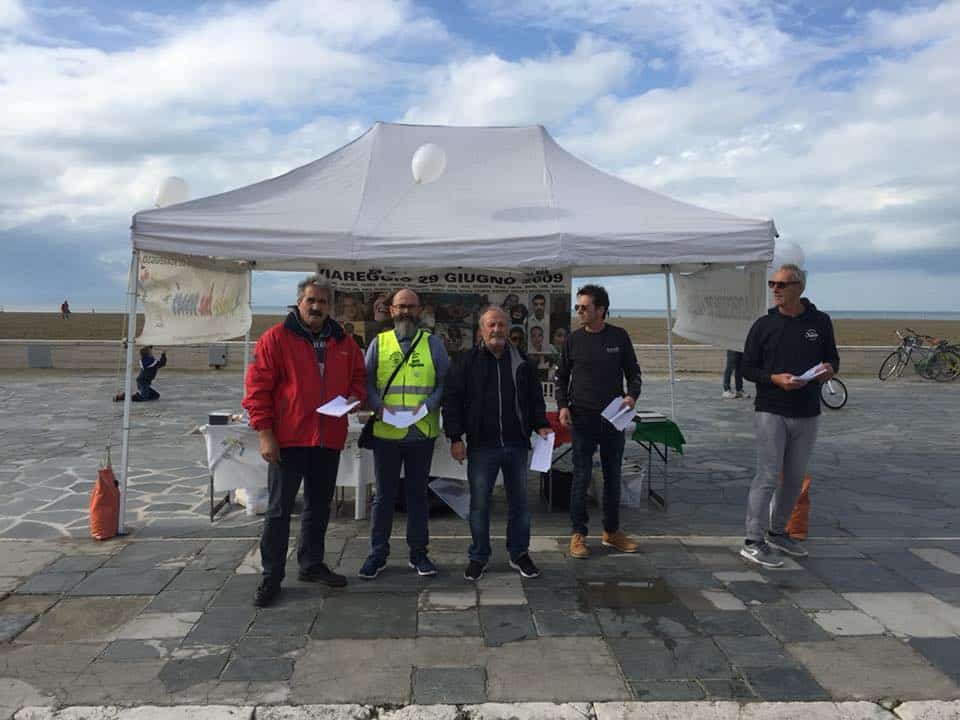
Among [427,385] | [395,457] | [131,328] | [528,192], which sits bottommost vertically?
[395,457]

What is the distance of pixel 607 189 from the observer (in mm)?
6312

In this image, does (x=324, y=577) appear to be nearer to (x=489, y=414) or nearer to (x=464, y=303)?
(x=489, y=414)

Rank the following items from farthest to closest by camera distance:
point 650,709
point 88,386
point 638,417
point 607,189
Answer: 1. point 88,386
2. point 607,189
3. point 638,417
4. point 650,709

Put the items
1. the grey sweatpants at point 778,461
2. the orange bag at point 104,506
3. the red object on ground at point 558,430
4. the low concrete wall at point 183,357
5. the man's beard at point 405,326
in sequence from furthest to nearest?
the low concrete wall at point 183,357 → the red object on ground at point 558,430 → the orange bag at point 104,506 → the grey sweatpants at point 778,461 → the man's beard at point 405,326

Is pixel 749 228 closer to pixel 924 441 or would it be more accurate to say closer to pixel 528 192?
pixel 528 192

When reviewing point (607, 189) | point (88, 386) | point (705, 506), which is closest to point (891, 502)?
point (705, 506)

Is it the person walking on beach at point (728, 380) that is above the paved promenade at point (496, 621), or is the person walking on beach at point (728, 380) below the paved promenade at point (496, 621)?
above

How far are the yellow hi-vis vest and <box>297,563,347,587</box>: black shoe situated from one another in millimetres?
850

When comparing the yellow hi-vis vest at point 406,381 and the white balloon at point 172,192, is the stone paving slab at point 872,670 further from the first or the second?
the white balloon at point 172,192

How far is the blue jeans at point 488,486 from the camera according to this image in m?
4.36

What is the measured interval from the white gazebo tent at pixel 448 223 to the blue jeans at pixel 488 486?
1.45 m

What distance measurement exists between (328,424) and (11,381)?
571 inches

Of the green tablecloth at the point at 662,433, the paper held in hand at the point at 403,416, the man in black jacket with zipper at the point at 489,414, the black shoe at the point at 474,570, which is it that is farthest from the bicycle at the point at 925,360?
the paper held in hand at the point at 403,416

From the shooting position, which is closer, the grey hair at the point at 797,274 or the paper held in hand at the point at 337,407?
the paper held in hand at the point at 337,407
